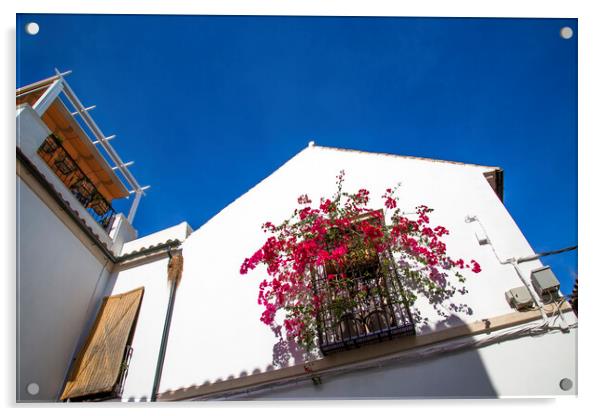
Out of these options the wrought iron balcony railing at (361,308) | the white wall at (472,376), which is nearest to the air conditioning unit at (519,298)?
the white wall at (472,376)

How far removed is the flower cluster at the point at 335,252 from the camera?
3545mm

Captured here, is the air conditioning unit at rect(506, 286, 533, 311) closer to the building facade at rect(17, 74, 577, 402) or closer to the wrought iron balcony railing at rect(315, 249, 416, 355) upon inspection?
the building facade at rect(17, 74, 577, 402)

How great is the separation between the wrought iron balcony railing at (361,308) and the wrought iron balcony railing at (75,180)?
362 centimetres

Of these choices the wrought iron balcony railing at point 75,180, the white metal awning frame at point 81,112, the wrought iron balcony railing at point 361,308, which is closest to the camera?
the wrought iron balcony railing at point 361,308

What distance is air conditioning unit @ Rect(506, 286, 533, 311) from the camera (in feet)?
10.0

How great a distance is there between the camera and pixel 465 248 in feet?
12.1

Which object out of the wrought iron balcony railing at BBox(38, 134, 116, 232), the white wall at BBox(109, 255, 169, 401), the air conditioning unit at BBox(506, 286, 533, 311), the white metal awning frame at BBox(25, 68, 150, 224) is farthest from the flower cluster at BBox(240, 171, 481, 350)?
the white metal awning frame at BBox(25, 68, 150, 224)

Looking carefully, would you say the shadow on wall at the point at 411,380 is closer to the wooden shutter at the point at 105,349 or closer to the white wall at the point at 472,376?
the white wall at the point at 472,376

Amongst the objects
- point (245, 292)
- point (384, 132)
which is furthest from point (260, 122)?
point (245, 292)

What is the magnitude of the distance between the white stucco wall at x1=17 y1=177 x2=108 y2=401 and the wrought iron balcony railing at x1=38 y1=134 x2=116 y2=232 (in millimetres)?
789

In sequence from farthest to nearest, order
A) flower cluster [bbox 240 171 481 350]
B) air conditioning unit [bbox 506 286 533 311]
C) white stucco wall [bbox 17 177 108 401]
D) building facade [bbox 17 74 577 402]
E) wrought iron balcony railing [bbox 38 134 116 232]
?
wrought iron balcony railing [bbox 38 134 116 232] → flower cluster [bbox 240 171 481 350] → white stucco wall [bbox 17 177 108 401] → air conditioning unit [bbox 506 286 533 311] → building facade [bbox 17 74 577 402]

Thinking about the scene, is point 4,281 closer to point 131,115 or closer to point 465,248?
point 131,115

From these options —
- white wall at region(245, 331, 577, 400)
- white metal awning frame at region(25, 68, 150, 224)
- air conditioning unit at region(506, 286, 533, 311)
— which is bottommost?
white wall at region(245, 331, 577, 400)

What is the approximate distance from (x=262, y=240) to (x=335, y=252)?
4.14ft
